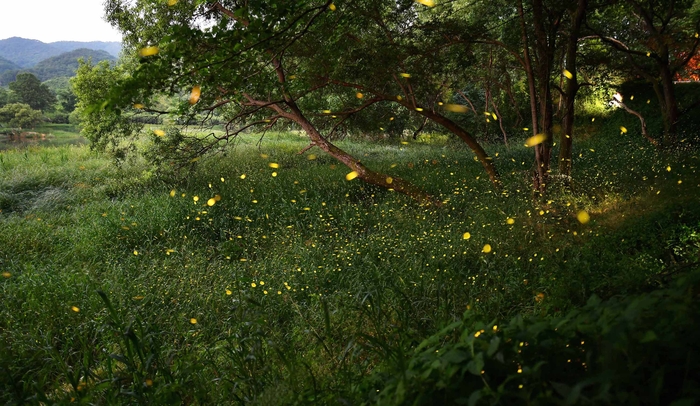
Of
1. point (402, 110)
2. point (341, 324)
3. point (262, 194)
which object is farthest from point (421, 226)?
point (402, 110)

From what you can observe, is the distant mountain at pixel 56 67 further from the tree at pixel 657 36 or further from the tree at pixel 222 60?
the tree at pixel 657 36

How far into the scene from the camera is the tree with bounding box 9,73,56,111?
31812mm

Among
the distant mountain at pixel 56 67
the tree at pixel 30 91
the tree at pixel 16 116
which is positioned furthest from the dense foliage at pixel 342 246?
the distant mountain at pixel 56 67

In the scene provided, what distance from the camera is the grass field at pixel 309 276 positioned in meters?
2.40

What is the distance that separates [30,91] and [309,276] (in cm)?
3818

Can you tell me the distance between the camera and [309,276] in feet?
15.9

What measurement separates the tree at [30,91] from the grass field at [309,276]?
95.4 ft

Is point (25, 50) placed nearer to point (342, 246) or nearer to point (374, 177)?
point (374, 177)

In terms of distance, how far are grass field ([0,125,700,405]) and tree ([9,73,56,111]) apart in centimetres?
2909

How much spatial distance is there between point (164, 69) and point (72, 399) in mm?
2474

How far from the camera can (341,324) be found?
3.58m

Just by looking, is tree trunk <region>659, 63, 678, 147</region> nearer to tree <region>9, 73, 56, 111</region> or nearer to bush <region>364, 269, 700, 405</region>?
bush <region>364, 269, 700, 405</region>

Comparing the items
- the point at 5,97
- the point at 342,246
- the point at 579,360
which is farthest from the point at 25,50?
the point at 579,360

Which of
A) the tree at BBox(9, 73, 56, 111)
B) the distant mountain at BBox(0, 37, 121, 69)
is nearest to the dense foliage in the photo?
the tree at BBox(9, 73, 56, 111)
